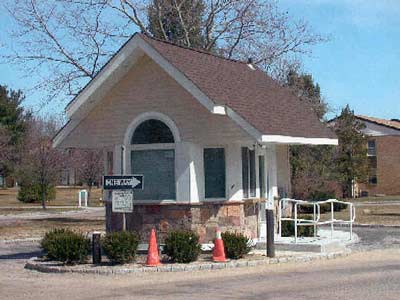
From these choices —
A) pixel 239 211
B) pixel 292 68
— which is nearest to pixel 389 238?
pixel 239 211

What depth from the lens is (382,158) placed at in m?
65.7

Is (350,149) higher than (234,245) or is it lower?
higher

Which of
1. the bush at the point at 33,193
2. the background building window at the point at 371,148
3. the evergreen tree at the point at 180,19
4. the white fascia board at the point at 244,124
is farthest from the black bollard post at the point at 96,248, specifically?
the background building window at the point at 371,148

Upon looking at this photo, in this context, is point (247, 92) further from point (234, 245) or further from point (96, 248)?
point (96, 248)

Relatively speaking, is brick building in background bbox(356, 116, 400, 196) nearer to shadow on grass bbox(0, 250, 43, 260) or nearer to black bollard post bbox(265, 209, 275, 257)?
shadow on grass bbox(0, 250, 43, 260)

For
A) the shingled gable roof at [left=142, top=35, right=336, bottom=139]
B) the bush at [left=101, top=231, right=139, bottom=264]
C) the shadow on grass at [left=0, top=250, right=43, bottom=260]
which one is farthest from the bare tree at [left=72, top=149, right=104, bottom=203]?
the bush at [left=101, top=231, right=139, bottom=264]

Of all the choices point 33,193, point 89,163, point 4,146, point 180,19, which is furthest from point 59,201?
point 180,19

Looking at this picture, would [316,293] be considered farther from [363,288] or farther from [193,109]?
[193,109]

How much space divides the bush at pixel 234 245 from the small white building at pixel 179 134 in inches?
70.3

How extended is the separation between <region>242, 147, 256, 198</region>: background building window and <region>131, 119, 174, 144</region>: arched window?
2017 mm

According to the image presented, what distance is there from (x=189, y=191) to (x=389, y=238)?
734 cm

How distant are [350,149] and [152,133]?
4159 cm

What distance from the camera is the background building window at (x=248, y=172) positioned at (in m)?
19.0

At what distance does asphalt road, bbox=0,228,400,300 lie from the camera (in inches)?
475
